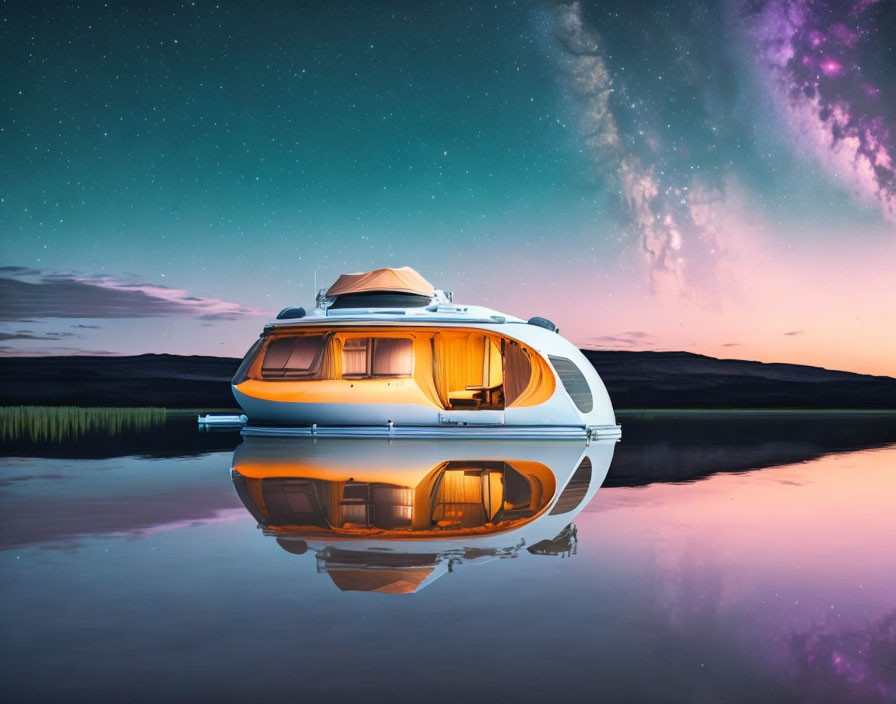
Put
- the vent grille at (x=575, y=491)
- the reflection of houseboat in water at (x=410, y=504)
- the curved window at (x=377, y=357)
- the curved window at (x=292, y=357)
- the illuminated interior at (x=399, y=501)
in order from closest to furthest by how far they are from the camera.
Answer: the reflection of houseboat in water at (x=410, y=504) < the illuminated interior at (x=399, y=501) < the vent grille at (x=575, y=491) < the curved window at (x=292, y=357) < the curved window at (x=377, y=357)

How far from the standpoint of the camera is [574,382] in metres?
17.5

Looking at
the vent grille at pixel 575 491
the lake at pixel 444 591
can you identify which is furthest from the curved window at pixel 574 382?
the lake at pixel 444 591

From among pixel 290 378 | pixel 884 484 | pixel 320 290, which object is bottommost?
pixel 884 484

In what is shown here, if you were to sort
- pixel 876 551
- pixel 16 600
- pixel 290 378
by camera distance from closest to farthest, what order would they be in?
pixel 16 600 < pixel 876 551 < pixel 290 378

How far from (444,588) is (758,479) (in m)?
7.45

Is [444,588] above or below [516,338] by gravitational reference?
below

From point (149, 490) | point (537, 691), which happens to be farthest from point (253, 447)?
point (537, 691)

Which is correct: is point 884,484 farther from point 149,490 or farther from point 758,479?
point 149,490

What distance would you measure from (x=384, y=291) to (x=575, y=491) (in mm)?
11179

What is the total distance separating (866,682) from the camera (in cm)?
308

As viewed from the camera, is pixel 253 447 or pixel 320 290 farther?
pixel 320 290

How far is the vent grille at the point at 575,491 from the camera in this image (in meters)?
7.50

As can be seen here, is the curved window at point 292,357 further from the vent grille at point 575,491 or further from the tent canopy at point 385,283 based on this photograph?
the vent grille at point 575,491

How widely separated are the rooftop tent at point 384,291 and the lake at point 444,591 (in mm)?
9944
